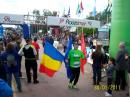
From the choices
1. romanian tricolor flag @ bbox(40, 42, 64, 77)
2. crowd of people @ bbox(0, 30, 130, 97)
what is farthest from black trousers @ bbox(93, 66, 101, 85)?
romanian tricolor flag @ bbox(40, 42, 64, 77)

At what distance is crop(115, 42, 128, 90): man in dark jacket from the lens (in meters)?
12.8

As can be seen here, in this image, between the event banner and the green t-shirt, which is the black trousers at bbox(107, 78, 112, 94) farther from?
the event banner

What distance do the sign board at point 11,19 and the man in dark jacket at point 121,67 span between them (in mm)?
12729

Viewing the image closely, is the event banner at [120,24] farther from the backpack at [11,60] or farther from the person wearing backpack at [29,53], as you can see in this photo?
the backpack at [11,60]

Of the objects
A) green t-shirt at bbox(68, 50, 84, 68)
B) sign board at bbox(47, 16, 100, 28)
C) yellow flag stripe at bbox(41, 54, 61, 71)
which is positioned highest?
sign board at bbox(47, 16, 100, 28)

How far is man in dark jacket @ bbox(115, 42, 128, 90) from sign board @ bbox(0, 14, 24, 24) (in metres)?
12.7

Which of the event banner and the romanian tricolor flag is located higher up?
the event banner

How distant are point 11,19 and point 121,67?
→ 13247 millimetres

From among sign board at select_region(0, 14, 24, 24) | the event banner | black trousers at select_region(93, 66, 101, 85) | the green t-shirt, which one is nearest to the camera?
the green t-shirt

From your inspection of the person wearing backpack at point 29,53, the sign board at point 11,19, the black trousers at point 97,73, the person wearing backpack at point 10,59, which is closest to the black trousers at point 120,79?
the black trousers at point 97,73

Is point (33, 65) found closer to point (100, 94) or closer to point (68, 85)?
point (68, 85)

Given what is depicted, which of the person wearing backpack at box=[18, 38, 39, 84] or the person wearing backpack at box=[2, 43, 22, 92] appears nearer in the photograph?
the person wearing backpack at box=[2, 43, 22, 92]

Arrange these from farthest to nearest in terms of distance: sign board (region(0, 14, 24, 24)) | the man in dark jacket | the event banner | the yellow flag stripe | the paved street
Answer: sign board (region(0, 14, 24, 24)) < the event banner < the yellow flag stripe < the man in dark jacket < the paved street

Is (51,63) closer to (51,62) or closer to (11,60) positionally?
(51,62)
